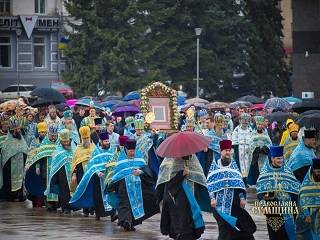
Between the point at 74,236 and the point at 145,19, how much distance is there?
37.5 m

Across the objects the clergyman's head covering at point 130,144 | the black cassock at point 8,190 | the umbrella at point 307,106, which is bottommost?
the black cassock at point 8,190

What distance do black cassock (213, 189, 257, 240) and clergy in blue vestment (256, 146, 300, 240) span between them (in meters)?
0.27

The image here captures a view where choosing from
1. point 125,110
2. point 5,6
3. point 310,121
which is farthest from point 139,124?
point 5,6

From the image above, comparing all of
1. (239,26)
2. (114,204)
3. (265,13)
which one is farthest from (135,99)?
(265,13)

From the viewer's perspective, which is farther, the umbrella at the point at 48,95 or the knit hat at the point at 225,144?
the umbrella at the point at 48,95

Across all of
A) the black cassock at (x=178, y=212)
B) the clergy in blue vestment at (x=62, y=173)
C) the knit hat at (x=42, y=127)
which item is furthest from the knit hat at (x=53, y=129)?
the black cassock at (x=178, y=212)

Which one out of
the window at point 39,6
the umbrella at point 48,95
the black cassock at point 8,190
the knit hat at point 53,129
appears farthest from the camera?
the window at point 39,6

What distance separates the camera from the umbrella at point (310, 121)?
74.6 feet

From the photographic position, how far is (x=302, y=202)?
17.1 meters

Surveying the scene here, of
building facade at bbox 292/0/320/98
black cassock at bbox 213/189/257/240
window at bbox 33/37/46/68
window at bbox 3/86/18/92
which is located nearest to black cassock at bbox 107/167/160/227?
black cassock at bbox 213/189/257/240

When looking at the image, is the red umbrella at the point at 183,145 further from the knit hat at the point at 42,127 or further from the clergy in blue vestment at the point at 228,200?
the knit hat at the point at 42,127

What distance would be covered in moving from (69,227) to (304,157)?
4428mm

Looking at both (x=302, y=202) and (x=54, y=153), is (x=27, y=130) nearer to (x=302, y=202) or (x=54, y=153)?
(x=54, y=153)

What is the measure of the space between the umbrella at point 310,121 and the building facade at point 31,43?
5292cm
